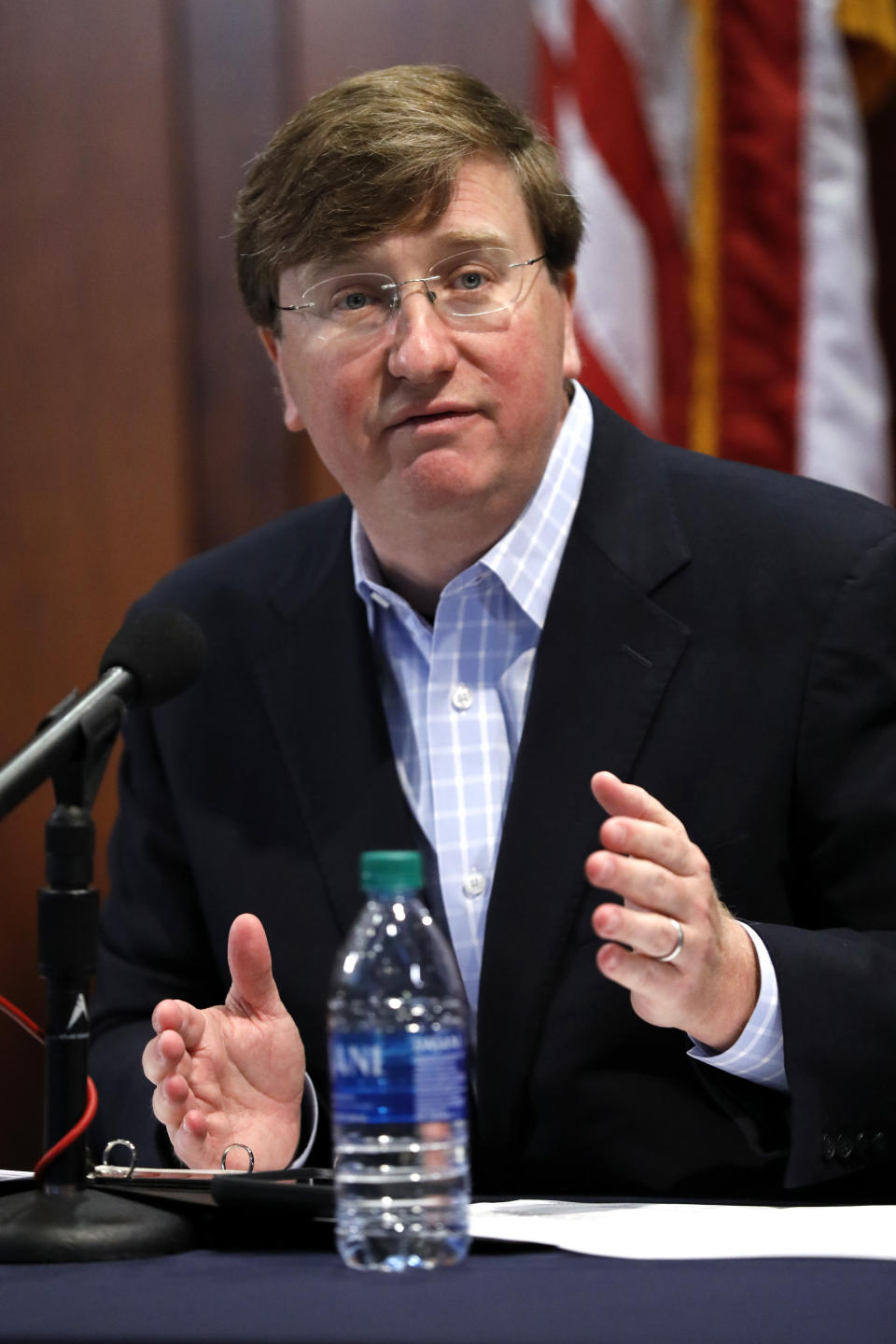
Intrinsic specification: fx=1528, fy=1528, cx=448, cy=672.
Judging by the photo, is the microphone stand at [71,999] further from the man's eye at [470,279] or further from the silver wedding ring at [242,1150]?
the man's eye at [470,279]

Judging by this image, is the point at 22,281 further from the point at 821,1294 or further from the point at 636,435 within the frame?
the point at 821,1294

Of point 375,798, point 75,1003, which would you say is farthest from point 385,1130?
point 375,798

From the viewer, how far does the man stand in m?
1.59

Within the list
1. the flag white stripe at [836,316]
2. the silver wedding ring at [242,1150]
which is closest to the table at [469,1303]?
the silver wedding ring at [242,1150]

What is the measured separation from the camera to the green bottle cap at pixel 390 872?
3.22 feet

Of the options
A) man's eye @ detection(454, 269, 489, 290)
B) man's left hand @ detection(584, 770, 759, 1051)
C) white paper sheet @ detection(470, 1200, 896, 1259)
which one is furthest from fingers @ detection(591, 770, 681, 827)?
man's eye @ detection(454, 269, 489, 290)

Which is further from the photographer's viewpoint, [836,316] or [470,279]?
[836,316]

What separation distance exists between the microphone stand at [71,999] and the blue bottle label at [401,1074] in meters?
0.20

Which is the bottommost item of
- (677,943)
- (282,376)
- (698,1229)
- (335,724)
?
(698,1229)

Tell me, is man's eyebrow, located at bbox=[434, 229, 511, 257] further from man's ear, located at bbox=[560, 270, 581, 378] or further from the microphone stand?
the microphone stand

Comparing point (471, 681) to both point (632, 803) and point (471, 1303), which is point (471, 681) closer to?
point (632, 803)

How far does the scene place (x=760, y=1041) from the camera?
130 centimetres

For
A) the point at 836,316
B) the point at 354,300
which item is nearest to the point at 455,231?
the point at 354,300

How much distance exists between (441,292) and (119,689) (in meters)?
0.77
